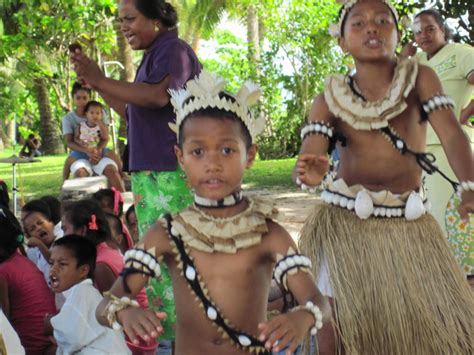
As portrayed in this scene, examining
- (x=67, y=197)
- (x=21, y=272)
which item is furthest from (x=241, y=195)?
(x=67, y=197)

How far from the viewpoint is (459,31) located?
19.5 feet

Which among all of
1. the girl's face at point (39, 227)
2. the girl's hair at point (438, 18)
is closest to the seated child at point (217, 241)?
the girl's face at point (39, 227)

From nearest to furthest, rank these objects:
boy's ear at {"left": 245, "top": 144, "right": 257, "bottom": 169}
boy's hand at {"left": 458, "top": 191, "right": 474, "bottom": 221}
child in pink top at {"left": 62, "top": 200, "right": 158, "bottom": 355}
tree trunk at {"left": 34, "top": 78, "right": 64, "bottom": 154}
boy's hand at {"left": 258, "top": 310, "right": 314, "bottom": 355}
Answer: boy's hand at {"left": 258, "top": 310, "right": 314, "bottom": 355}, boy's ear at {"left": 245, "top": 144, "right": 257, "bottom": 169}, boy's hand at {"left": 458, "top": 191, "right": 474, "bottom": 221}, child in pink top at {"left": 62, "top": 200, "right": 158, "bottom": 355}, tree trunk at {"left": 34, "top": 78, "right": 64, "bottom": 154}

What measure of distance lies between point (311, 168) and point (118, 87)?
2.97 ft

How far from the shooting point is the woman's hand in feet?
10.5

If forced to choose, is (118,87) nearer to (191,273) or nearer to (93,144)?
(191,273)

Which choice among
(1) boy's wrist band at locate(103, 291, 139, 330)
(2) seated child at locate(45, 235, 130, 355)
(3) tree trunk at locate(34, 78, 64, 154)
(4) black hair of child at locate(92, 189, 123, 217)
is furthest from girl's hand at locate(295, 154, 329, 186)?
(3) tree trunk at locate(34, 78, 64, 154)

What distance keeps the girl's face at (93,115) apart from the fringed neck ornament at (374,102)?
443 cm

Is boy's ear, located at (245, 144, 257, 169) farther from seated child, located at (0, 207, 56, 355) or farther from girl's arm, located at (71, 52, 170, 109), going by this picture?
seated child, located at (0, 207, 56, 355)

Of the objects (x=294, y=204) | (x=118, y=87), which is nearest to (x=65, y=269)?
(x=118, y=87)

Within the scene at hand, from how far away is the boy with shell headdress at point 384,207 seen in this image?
310 cm

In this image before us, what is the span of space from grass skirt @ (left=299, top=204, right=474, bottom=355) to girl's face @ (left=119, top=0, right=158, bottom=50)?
110 centimetres

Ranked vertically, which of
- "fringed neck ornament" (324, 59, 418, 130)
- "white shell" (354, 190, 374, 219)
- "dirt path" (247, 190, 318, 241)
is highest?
"fringed neck ornament" (324, 59, 418, 130)

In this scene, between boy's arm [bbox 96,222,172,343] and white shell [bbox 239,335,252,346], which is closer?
boy's arm [bbox 96,222,172,343]
